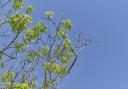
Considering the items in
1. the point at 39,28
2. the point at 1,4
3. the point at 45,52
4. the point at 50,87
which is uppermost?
the point at 1,4

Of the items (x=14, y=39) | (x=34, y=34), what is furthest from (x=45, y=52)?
(x=14, y=39)

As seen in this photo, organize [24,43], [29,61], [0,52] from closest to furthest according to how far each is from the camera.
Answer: [0,52]
[24,43]
[29,61]

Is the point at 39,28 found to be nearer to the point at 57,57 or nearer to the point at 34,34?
the point at 34,34

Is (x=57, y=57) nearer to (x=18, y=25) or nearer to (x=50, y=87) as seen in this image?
(x=50, y=87)

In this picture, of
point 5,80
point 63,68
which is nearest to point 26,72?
point 5,80

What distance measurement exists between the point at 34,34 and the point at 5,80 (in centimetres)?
147

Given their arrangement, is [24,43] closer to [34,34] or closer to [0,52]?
[34,34]

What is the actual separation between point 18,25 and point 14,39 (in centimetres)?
34

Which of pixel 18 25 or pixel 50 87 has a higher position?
pixel 18 25

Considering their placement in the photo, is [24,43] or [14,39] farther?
[24,43]

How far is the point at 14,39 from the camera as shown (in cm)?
877

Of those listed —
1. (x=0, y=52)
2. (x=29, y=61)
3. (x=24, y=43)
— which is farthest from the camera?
(x=29, y=61)

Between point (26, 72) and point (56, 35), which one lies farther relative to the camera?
point (56, 35)

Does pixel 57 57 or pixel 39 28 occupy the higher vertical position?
pixel 39 28
